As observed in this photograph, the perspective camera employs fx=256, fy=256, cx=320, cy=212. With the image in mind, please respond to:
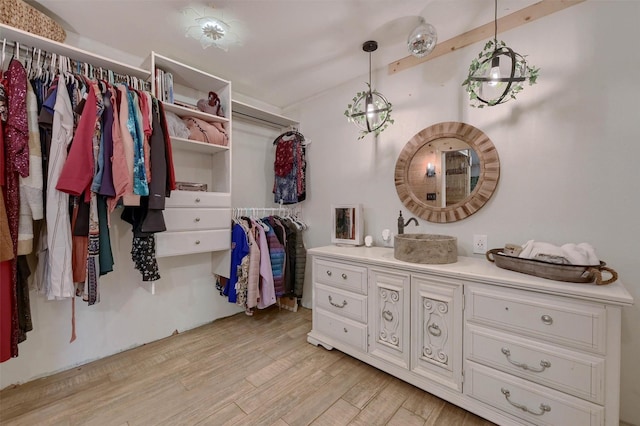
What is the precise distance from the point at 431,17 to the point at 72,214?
2580 millimetres

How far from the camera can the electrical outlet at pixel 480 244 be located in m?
1.78

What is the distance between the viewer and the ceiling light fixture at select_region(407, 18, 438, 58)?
1.57 m

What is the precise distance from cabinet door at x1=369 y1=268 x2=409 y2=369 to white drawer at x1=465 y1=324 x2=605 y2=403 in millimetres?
376

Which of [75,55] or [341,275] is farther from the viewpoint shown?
[341,275]

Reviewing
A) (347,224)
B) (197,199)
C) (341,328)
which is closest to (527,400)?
(341,328)

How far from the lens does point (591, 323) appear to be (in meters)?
1.10

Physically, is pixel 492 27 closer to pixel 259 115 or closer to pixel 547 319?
pixel 547 319

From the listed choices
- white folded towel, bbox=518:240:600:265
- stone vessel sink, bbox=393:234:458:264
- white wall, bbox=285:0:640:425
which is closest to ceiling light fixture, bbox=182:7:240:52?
white wall, bbox=285:0:640:425

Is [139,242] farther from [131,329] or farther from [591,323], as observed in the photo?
[591,323]

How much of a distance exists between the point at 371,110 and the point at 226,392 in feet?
7.30

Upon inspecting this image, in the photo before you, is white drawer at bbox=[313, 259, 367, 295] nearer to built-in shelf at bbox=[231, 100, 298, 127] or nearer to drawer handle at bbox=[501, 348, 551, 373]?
drawer handle at bbox=[501, 348, 551, 373]

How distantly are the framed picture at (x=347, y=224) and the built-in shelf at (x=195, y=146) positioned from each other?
3.84 feet

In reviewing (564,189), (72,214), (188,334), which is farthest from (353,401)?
(72,214)

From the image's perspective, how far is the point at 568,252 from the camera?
4.15 ft
